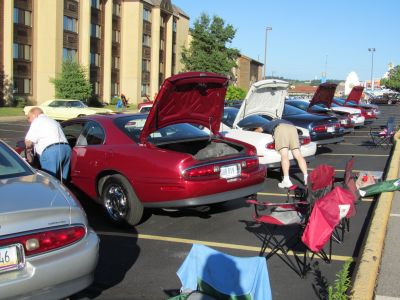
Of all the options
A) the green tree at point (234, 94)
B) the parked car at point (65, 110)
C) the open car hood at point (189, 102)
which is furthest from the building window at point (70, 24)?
the open car hood at point (189, 102)

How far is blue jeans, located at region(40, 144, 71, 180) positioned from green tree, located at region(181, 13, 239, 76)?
159 feet

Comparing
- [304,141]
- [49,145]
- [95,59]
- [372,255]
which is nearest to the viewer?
[372,255]

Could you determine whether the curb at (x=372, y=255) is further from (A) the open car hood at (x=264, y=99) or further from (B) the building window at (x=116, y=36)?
(B) the building window at (x=116, y=36)

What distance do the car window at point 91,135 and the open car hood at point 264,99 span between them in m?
3.67

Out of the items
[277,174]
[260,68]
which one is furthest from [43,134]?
[260,68]

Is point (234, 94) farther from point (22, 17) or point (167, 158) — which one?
point (167, 158)

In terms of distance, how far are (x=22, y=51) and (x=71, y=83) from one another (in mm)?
5782

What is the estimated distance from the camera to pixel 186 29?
2601 inches

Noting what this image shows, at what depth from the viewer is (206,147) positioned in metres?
6.84

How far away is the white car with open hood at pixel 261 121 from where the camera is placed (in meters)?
8.81

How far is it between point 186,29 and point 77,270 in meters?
64.9

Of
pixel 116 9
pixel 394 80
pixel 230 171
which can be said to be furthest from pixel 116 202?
pixel 394 80

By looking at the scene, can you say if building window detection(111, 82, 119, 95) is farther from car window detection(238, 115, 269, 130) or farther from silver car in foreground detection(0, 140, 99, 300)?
silver car in foreground detection(0, 140, 99, 300)

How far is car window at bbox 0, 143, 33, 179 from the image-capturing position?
4.14 metres
